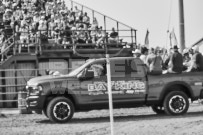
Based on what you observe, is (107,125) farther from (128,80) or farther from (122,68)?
(122,68)

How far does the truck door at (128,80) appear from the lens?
15.6 m

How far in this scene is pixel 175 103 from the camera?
52.5 feet

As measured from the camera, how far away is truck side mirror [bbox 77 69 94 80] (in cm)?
1525

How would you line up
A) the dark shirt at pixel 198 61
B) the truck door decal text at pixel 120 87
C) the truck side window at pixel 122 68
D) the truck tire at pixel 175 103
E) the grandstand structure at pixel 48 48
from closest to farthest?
the truck door decal text at pixel 120 87
the truck side window at pixel 122 68
the truck tire at pixel 175 103
the dark shirt at pixel 198 61
the grandstand structure at pixel 48 48

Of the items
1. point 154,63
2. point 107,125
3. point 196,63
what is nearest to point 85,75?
point 107,125

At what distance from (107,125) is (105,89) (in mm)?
1493

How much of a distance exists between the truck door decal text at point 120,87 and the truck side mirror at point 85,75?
9.9 inches

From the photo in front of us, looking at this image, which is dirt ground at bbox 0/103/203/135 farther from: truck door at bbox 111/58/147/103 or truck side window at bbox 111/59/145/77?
truck side window at bbox 111/59/145/77

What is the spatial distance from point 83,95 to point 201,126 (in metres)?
3.85

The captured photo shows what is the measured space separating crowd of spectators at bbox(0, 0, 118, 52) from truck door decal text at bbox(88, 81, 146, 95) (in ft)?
26.2

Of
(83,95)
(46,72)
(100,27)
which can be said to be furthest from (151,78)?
(100,27)

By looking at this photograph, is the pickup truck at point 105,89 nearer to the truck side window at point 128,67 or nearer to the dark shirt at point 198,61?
the truck side window at point 128,67

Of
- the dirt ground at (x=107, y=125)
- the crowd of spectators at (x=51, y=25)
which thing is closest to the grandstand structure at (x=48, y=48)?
the crowd of spectators at (x=51, y=25)

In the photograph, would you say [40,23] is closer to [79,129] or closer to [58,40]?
[58,40]
